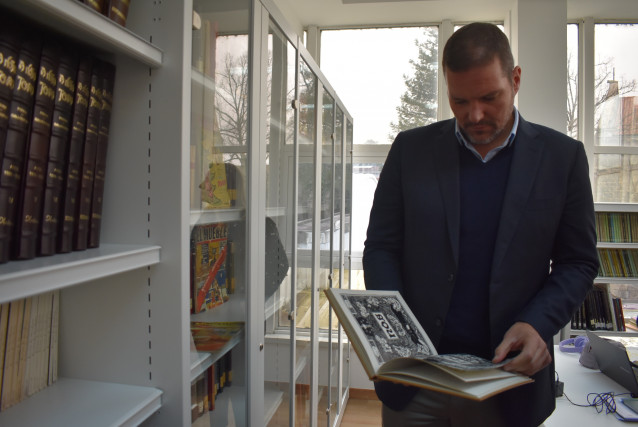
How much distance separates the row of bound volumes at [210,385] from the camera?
1.12 metres

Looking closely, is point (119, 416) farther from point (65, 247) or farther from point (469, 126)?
point (469, 126)

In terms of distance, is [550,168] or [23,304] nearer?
[23,304]

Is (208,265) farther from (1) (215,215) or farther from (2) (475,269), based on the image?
(2) (475,269)

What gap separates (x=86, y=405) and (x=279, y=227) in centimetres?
96

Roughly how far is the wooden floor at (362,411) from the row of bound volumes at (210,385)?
87.3 inches

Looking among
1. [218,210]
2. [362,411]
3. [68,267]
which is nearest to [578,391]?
[218,210]

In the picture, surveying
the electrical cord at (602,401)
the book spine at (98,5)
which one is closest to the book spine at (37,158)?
the book spine at (98,5)

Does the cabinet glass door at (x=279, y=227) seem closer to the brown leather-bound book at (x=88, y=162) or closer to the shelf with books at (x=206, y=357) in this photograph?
the shelf with books at (x=206, y=357)

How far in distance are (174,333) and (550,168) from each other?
1015 mm

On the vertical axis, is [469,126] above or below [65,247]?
above

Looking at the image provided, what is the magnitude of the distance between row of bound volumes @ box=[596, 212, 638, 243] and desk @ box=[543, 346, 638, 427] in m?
1.84

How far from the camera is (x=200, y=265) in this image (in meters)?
1.17

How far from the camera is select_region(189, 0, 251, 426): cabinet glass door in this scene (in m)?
1.09

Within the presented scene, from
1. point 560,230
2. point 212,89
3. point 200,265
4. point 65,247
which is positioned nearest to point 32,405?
point 65,247
